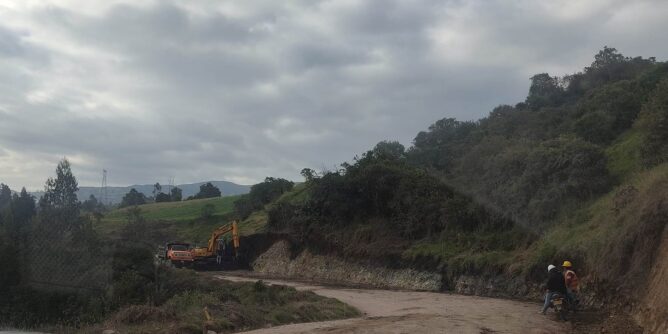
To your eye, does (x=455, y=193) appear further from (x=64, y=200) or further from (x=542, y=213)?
(x=64, y=200)

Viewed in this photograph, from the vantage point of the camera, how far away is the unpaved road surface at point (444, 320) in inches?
606

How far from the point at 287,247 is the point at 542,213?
29752mm

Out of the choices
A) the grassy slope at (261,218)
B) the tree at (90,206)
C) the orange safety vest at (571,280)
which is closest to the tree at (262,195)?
the grassy slope at (261,218)

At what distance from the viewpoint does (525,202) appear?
3089 centimetres

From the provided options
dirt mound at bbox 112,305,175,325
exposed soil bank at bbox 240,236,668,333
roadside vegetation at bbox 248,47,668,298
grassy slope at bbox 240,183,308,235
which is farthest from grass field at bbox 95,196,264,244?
dirt mound at bbox 112,305,175,325

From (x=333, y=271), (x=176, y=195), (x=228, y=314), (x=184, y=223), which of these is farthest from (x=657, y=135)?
(x=176, y=195)

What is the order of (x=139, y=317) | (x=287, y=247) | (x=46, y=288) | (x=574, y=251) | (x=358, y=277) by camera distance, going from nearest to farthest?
(x=139, y=317), (x=574, y=251), (x=46, y=288), (x=358, y=277), (x=287, y=247)

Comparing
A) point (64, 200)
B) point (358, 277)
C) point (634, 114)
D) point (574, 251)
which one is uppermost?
point (634, 114)

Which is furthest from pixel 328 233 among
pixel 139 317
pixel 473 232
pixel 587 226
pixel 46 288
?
pixel 139 317

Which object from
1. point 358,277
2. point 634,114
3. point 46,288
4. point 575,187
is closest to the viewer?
point 575,187

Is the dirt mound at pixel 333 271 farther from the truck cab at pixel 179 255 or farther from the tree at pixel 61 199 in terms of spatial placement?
the tree at pixel 61 199

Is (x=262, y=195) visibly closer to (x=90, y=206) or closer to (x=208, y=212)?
(x=208, y=212)

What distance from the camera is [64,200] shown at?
40312mm

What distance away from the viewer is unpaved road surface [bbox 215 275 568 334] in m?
15.4
